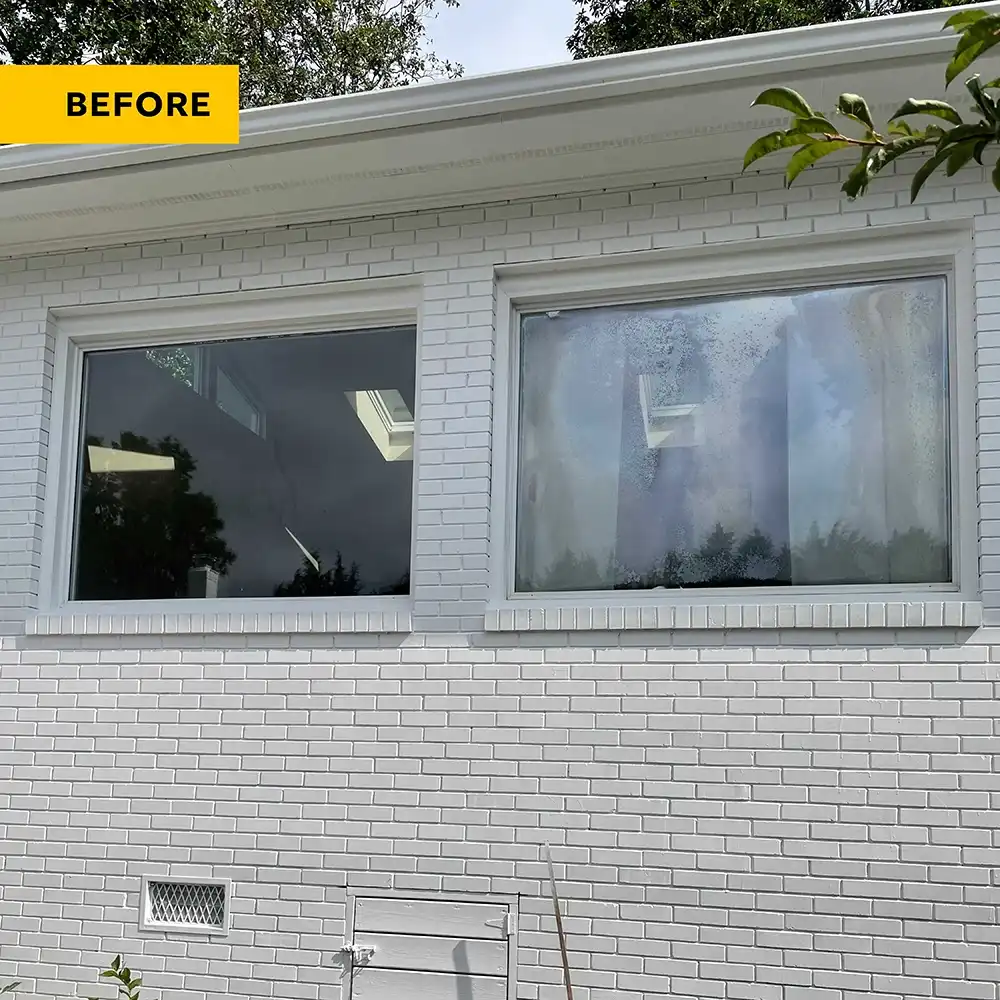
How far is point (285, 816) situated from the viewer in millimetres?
4469

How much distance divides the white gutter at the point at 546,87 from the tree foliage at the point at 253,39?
29.5ft

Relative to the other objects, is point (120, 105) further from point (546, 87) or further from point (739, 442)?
point (739, 442)

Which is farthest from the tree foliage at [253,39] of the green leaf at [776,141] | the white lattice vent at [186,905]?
the green leaf at [776,141]

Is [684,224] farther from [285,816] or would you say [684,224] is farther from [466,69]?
[466,69]

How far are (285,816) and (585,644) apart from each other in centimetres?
131

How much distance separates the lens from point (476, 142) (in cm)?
430

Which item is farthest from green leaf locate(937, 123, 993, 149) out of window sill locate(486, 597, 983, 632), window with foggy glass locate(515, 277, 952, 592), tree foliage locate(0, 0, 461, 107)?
tree foliage locate(0, 0, 461, 107)

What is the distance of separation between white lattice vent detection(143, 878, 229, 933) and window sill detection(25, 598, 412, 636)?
0.96 metres

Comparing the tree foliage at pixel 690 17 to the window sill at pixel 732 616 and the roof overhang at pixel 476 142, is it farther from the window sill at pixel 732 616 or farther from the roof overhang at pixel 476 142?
the window sill at pixel 732 616

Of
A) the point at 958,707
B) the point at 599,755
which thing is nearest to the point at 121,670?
the point at 599,755

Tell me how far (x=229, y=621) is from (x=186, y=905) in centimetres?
108

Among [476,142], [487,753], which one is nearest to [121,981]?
[487,753]

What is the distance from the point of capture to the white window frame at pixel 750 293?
404 centimetres

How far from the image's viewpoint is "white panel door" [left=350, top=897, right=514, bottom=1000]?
4.15m
